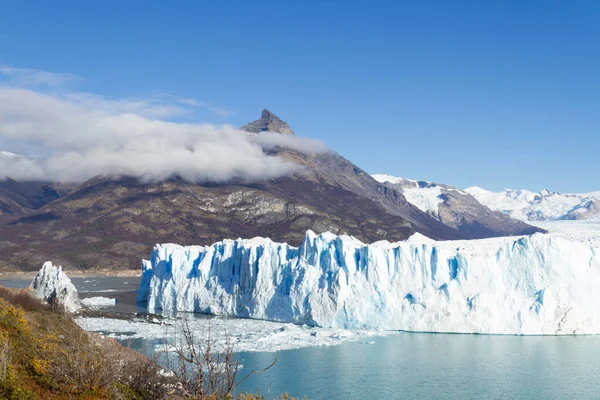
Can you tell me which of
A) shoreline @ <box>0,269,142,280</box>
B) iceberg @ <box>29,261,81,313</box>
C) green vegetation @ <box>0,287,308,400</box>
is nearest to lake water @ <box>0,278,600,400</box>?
green vegetation @ <box>0,287,308,400</box>

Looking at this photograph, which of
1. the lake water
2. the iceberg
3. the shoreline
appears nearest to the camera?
the lake water

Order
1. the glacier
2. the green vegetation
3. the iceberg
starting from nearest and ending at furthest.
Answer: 1. the green vegetation
2. the glacier
3. the iceberg

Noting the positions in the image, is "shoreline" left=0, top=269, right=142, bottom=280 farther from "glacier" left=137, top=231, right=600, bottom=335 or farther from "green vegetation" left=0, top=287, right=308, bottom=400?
"green vegetation" left=0, top=287, right=308, bottom=400

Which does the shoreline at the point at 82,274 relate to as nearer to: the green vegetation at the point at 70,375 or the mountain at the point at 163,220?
the mountain at the point at 163,220

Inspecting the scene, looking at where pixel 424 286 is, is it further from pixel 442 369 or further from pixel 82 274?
pixel 82 274

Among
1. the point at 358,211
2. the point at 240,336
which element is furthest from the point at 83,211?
the point at 240,336

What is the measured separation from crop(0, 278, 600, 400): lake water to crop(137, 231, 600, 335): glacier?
134 centimetres

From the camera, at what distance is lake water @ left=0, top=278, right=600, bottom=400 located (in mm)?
21719

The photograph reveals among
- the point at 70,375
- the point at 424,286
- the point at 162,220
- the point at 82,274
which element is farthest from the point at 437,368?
the point at 162,220

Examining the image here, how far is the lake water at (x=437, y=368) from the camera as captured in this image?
855 inches

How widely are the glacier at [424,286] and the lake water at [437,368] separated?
4.40 feet

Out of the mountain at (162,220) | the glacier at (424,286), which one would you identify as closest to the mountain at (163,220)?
the mountain at (162,220)

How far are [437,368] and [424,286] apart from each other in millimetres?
9496

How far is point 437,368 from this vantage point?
25.0 meters
